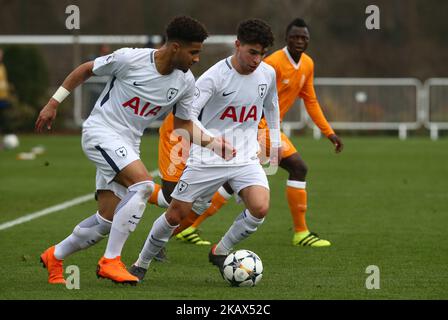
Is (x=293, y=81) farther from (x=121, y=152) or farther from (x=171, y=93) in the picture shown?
(x=121, y=152)

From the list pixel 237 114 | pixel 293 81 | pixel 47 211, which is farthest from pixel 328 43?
pixel 237 114

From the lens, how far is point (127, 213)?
292 inches

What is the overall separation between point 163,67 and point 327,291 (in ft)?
6.15

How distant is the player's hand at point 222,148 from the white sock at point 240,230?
0.62m

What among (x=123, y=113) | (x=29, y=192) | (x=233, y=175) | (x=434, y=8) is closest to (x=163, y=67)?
(x=123, y=113)

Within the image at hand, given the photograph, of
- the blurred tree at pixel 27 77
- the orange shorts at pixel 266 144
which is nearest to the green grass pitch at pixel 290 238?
the orange shorts at pixel 266 144

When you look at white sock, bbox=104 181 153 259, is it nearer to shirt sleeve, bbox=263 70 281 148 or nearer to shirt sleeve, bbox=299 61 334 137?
shirt sleeve, bbox=263 70 281 148

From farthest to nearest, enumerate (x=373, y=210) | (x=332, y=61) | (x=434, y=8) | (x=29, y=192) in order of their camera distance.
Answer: (x=434, y=8) < (x=332, y=61) < (x=29, y=192) < (x=373, y=210)

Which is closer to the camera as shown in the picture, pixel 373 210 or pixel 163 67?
pixel 163 67

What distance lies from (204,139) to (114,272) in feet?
3.64

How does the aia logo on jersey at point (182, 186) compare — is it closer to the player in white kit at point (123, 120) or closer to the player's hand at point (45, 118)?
the player in white kit at point (123, 120)
